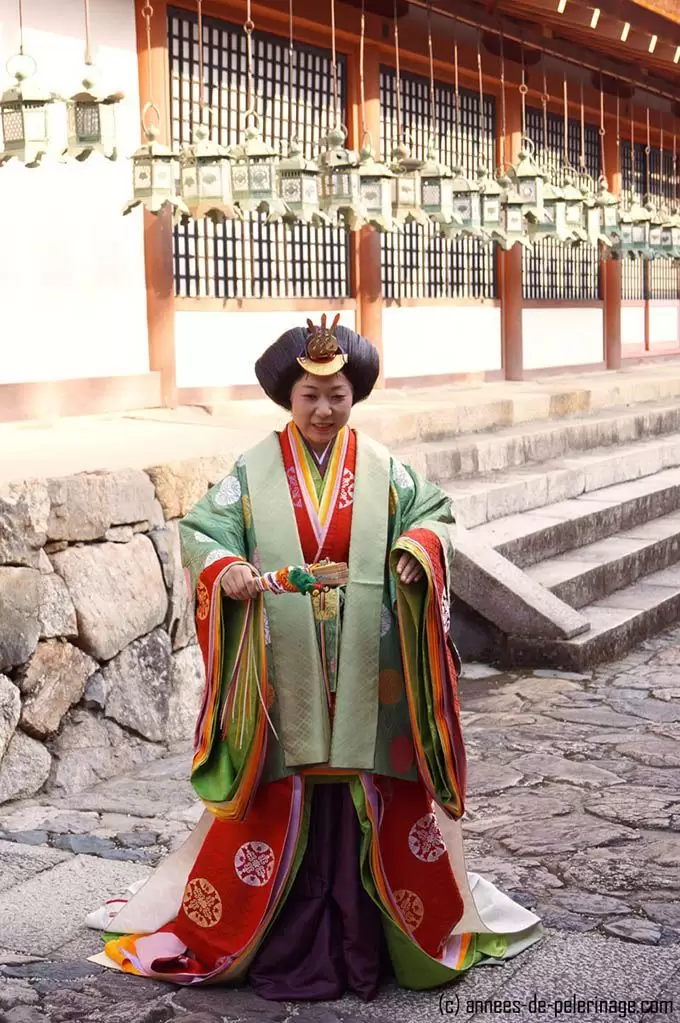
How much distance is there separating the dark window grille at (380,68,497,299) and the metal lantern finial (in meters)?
5.64

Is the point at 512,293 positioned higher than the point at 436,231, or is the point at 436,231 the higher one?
the point at 436,231

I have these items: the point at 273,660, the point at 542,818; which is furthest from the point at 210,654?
the point at 542,818

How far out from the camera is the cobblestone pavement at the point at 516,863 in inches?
145

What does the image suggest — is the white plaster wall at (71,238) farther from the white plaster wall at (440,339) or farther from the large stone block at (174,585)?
the white plaster wall at (440,339)

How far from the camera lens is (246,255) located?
11188mm

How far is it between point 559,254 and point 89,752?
12.0m

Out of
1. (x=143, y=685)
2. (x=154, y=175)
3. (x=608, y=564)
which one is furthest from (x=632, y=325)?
(x=143, y=685)

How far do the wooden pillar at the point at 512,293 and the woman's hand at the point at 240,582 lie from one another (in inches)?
461

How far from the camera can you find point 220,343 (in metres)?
10.8

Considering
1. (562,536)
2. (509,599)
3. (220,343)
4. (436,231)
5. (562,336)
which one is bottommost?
(509,599)

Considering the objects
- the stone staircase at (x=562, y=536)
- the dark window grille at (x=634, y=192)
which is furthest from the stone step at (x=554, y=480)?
the dark window grille at (x=634, y=192)

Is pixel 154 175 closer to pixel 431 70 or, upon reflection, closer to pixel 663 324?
pixel 431 70

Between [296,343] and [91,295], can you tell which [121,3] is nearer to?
[91,295]

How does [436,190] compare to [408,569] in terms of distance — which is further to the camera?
[436,190]
